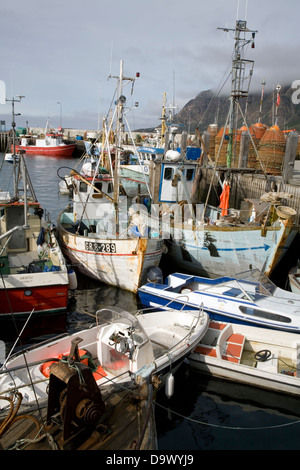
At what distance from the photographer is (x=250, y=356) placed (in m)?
9.84

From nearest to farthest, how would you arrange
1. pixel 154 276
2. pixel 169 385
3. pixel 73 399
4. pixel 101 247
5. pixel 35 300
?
pixel 73 399 → pixel 169 385 → pixel 35 300 → pixel 154 276 → pixel 101 247

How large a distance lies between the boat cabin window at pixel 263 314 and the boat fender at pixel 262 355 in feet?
3.27

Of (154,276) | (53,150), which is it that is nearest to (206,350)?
(154,276)

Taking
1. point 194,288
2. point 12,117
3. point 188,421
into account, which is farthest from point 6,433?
point 12,117

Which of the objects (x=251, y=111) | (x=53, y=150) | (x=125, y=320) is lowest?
(x=125, y=320)

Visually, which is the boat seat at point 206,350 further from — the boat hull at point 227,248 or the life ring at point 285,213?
the life ring at point 285,213

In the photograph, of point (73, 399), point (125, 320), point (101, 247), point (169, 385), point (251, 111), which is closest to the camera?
point (73, 399)

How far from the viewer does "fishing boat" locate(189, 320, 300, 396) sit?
28.0 feet

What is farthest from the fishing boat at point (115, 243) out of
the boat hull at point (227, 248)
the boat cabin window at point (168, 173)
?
the boat cabin window at point (168, 173)

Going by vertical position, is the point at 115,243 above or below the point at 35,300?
above

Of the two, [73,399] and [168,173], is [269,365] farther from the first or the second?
[168,173]

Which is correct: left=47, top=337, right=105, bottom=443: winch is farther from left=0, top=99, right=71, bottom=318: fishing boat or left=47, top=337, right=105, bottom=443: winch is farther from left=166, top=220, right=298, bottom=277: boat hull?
left=166, top=220, right=298, bottom=277: boat hull

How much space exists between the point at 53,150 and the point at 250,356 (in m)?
70.8
